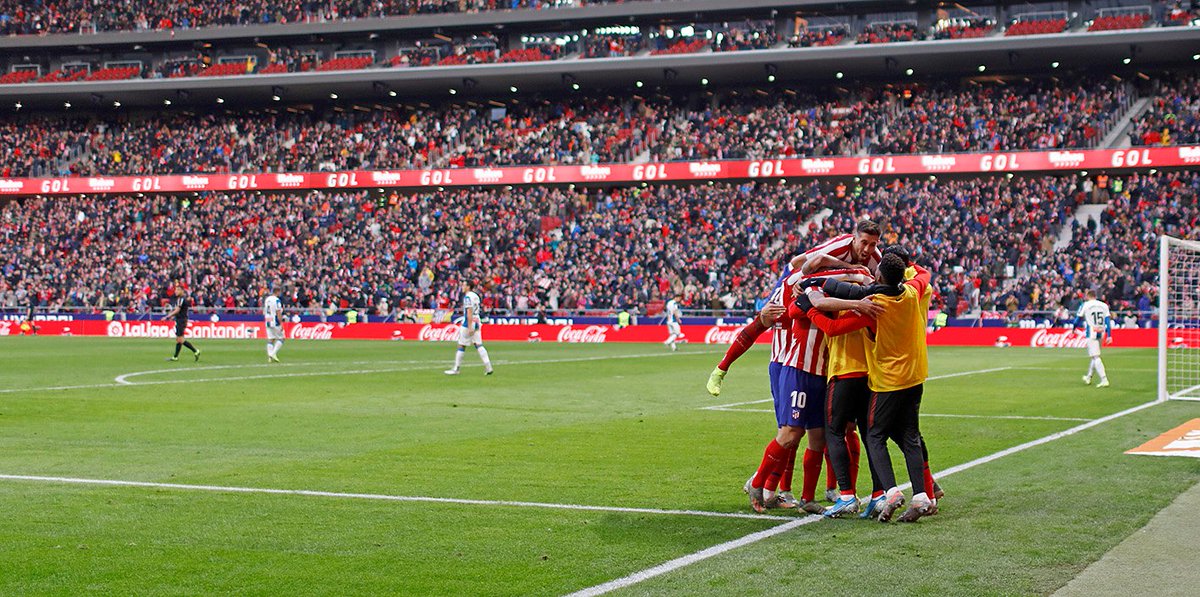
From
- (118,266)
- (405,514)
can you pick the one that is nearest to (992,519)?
(405,514)

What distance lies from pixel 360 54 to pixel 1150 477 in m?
62.8

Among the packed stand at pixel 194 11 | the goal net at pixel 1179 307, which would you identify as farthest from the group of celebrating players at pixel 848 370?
the packed stand at pixel 194 11

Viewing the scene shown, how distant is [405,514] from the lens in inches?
386

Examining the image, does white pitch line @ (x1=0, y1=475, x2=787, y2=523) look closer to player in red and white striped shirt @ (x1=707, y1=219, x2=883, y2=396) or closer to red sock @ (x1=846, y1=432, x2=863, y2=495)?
red sock @ (x1=846, y1=432, x2=863, y2=495)

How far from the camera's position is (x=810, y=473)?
32.7ft

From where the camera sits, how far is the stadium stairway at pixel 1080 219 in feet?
171

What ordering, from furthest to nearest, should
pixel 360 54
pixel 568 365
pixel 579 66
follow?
pixel 360 54, pixel 579 66, pixel 568 365

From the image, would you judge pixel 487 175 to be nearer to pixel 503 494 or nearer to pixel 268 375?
pixel 268 375

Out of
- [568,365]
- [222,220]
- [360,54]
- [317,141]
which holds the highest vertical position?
[360,54]

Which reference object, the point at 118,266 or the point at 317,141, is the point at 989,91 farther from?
the point at 118,266

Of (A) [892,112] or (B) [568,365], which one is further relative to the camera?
(A) [892,112]

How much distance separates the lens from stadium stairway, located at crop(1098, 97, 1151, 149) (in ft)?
182

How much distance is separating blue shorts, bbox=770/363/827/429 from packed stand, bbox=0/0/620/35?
5847cm

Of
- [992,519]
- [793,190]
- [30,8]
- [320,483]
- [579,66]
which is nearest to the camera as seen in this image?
[992,519]
